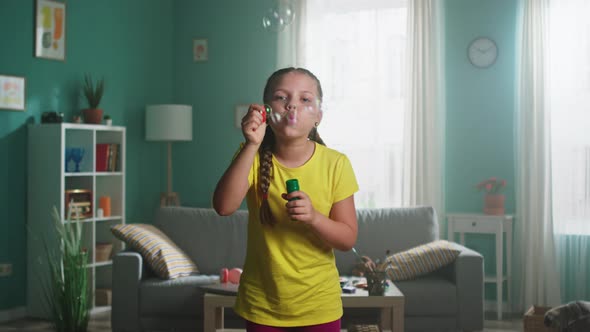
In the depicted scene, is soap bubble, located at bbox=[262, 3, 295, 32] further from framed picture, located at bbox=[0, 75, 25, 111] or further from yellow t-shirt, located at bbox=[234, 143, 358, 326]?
yellow t-shirt, located at bbox=[234, 143, 358, 326]

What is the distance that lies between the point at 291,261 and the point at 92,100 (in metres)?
4.44

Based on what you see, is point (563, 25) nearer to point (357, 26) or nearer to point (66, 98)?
point (357, 26)

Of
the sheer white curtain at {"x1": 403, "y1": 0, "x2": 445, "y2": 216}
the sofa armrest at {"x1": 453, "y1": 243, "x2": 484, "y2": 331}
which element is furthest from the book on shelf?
the sofa armrest at {"x1": 453, "y1": 243, "x2": 484, "y2": 331}

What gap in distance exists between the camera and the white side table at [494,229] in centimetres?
498

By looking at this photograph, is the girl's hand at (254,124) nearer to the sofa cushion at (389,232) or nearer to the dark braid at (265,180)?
the dark braid at (265,180)

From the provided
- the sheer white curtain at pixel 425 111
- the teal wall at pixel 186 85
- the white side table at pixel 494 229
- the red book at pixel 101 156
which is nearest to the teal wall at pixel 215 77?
the teal wall at pixel 186 85

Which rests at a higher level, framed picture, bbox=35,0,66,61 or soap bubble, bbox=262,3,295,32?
framed picture, bbox=35,0,66,61

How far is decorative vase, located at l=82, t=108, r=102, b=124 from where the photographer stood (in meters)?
5.25

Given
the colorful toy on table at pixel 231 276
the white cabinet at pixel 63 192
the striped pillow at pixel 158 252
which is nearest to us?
the colorful toy on table at pixel 231 276

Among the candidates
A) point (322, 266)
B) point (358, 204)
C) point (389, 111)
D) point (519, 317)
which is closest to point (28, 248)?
point (358, 204)

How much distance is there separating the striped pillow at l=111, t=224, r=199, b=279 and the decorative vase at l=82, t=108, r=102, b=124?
1.28m

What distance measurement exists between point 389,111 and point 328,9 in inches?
41.6

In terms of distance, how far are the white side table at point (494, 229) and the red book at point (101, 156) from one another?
2678 mm

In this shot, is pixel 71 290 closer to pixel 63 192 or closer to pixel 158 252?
pixel 158 252
